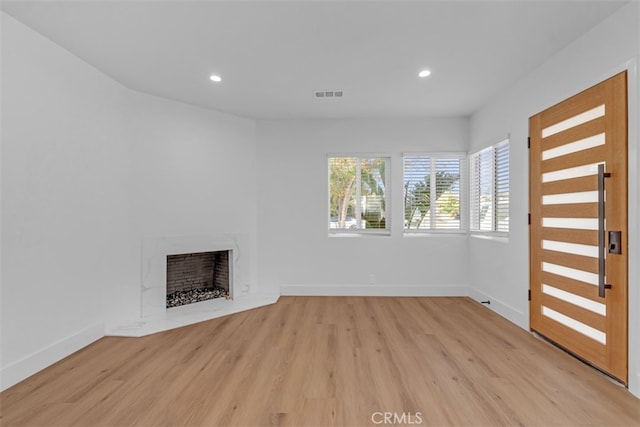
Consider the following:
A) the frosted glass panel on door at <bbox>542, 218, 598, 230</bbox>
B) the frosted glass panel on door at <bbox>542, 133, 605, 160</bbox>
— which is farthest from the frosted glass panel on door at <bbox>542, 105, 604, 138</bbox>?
the frosted glass panel on door at <bbox>542, 218, 598, 230</bbox>

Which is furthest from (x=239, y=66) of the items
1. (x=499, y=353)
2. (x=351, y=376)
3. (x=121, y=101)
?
(x=499, y=353)

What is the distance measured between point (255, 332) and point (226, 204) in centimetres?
193

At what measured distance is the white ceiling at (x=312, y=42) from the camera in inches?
84.0

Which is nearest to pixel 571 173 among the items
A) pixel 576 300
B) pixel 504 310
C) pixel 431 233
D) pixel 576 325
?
pixel 576 300

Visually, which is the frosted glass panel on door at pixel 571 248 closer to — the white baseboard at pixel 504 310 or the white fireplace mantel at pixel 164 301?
the white baseboard at pixel 504 310

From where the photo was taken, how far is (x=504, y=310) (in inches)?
140

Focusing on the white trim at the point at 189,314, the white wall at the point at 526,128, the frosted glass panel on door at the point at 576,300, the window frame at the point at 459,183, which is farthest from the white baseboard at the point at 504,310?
the white trim at the point at 189,314

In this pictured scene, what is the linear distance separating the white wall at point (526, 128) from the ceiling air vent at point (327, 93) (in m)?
1.97

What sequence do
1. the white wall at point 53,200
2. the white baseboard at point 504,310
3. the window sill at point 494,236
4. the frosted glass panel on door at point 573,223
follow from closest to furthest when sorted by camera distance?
the white wall at point 53,200 → the frosted glass panel on door at point 573,223 → the white baseboard at point 504,310 → the window sill at point 494,236

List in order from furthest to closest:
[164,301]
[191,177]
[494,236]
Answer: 1. [191,177]
2. [494,236]
3. [164,301]

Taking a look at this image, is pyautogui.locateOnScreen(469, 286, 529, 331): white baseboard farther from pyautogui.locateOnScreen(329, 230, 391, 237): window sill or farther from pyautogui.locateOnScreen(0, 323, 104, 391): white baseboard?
pyautogui.locateOnScreen(0, 323, 104, 391): white baseboard

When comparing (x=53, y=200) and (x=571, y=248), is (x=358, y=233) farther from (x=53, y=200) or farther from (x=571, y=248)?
(x=53, y=200)

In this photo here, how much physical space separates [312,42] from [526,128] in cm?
240

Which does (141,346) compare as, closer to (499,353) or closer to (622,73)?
(499,353)
